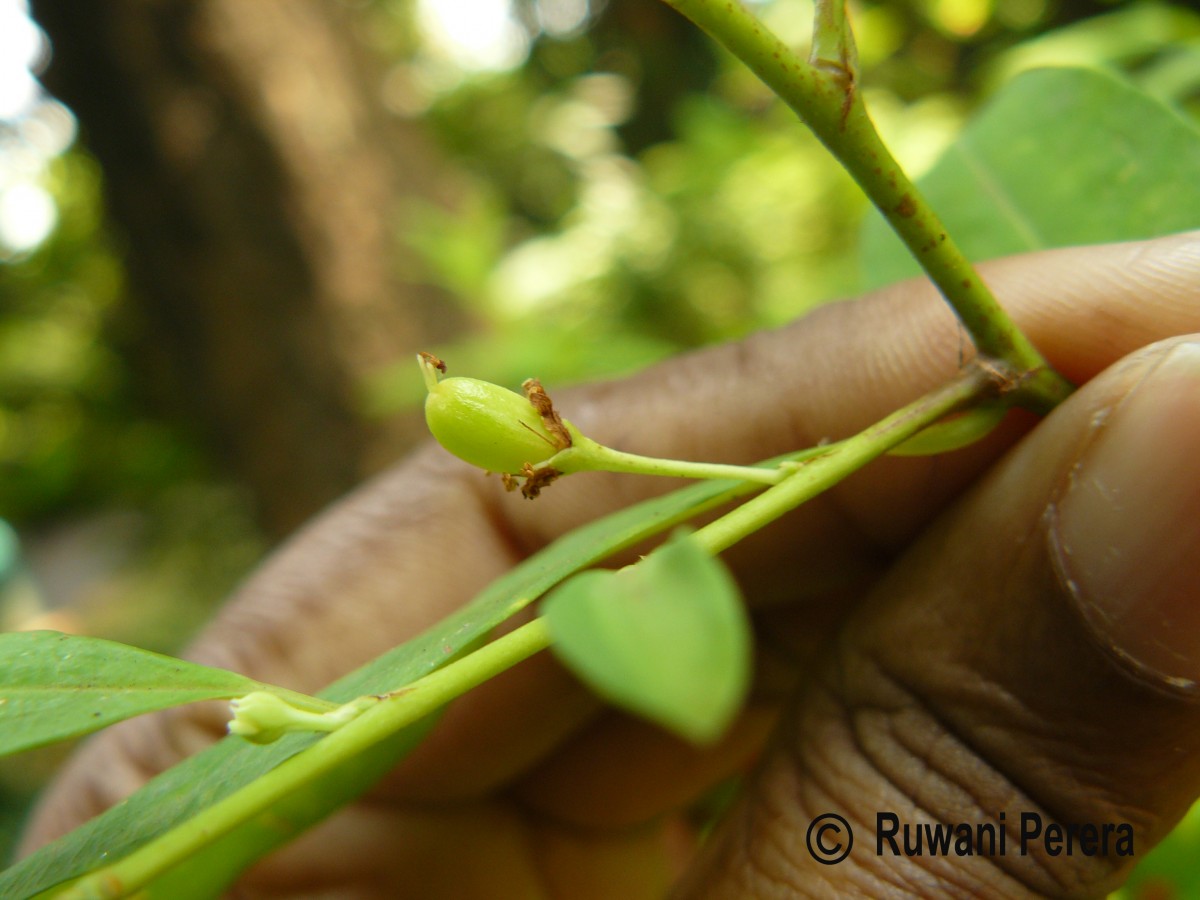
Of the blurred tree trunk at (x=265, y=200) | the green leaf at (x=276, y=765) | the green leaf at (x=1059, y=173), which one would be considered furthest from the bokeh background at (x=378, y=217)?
the green leaf at (x=276, y=765)

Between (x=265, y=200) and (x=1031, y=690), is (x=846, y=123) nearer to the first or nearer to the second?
(x=1031, y=690)

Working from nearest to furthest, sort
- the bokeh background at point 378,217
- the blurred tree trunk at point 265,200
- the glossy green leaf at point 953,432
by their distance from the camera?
the glossy green leaf at point 953,432 → the bokeh background at point 378,217 → the blurred tree trunk at point 265,200

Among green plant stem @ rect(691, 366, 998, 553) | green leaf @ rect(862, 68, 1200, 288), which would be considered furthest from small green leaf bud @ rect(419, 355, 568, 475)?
green leaf @ rect(862, 68, 1200, 288)

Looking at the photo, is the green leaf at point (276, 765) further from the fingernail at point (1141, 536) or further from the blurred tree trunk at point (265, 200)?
the blurred tree trunk at point (265, 200)

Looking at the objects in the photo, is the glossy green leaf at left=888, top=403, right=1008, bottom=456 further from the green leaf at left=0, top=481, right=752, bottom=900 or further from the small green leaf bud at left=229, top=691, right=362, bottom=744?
the small green leaf bud at left=229, top=691, right=362, bottom=744

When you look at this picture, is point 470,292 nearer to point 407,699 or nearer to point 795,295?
point 795,295

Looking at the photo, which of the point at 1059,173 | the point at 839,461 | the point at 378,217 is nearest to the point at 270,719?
the point at 839,461
